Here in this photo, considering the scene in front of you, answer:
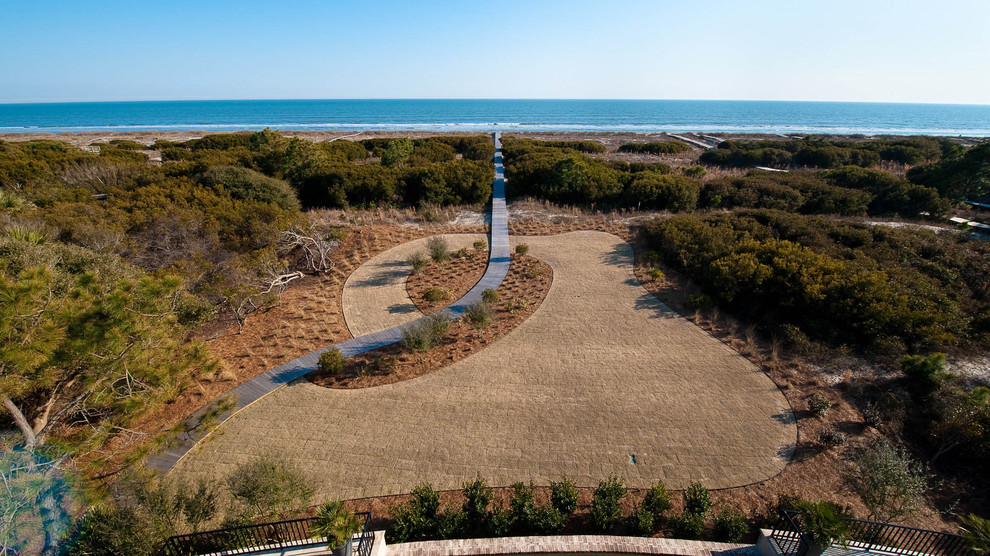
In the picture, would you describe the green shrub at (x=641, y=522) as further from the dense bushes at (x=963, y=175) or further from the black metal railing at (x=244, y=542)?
the dense bushes at (x=963, y=175)

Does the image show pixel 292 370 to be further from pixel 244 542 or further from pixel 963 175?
pixel 963 175

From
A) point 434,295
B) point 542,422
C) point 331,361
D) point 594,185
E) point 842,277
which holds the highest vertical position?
point 594,185

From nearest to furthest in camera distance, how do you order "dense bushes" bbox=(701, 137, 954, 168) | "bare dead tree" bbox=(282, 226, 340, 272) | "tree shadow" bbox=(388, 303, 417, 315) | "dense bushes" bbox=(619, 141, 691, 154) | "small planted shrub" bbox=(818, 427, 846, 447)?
"small planted shrub" bbox=(818, 427, 846, 447)
"tree shadow" bbox=(388, 303, 417, 315)
"bare dead tree" bbox=(282, 226, 340, 272)
"dense bushes" bbox=(701, 137, 954, 168)
"dense bushes" bbox=(619, 141, 691, 154)

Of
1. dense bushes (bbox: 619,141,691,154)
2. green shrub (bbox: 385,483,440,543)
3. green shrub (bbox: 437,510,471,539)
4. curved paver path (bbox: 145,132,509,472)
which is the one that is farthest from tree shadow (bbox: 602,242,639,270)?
dense bushes (bbox: 619,141,691,154)

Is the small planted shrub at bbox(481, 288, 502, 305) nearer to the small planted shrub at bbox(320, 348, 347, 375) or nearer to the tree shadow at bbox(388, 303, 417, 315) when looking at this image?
the tree shadow at bbox(388, 303, 417, 315)

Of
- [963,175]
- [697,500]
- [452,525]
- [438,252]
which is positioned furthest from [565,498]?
[963,175]

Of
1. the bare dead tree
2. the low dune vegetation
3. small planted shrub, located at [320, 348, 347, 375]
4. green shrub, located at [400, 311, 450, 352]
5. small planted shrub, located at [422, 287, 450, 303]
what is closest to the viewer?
small planted shrub, located at [320, 348, 347, 375]

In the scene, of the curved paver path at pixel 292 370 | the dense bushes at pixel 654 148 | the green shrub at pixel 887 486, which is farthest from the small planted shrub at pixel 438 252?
the dense bushes at pixel 654 148
